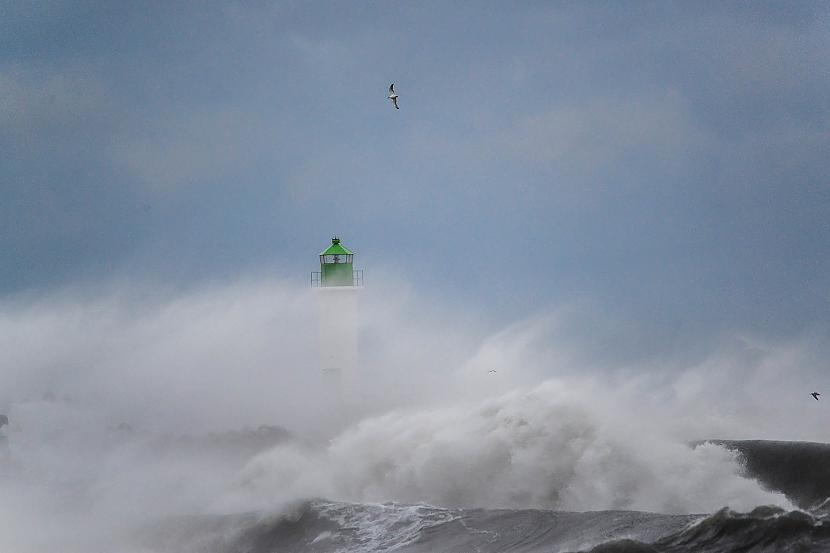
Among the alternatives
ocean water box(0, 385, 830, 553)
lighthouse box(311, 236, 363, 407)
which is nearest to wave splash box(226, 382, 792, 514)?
ocean water box(0, 385, 830, 553)

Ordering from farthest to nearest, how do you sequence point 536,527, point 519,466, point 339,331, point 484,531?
point 339,331
point 519,466
point 484,531
point 536,527

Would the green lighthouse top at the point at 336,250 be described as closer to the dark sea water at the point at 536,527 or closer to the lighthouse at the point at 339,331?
the lighthouse at the point at 339,331

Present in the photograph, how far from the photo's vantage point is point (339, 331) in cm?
2769

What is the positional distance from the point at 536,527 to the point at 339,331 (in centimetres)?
1389

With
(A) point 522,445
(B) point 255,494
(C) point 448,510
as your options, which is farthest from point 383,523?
(B) point 255,494

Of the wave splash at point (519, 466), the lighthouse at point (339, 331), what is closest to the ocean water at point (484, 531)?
the wave splash at point (519, 466)

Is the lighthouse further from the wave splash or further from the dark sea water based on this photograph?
the dark sea water

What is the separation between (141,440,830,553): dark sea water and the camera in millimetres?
12188

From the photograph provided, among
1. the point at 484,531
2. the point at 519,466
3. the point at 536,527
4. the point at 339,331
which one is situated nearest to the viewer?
the point at 536,527

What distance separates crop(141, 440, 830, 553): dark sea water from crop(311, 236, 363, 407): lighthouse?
28.8 ft

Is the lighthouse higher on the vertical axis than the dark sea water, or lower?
higher

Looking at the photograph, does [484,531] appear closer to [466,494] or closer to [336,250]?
[466,494]

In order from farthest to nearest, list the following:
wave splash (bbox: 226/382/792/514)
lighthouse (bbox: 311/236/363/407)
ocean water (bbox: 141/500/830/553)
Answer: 1. lighthouse (bbox: 311/236/363/407)
2. wave splash (bbox: 226/382/792/514)
3. ocean water (bbox: 141/500/830/553)

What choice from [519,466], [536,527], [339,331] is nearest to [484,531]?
[536,527]
